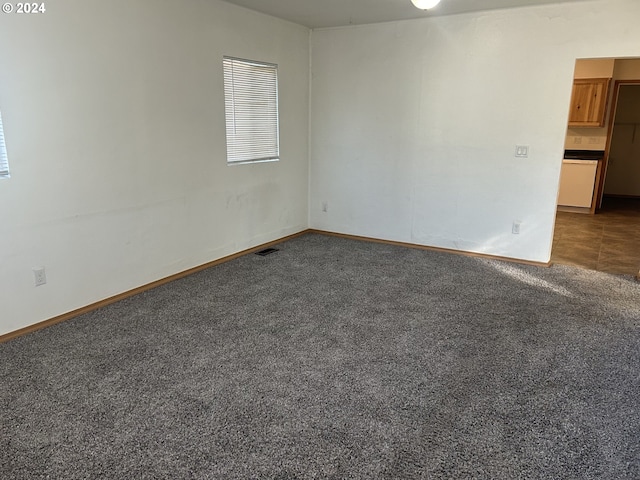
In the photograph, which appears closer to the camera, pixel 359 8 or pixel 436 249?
pixel 359 8

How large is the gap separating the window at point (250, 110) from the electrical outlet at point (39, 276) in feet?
6.88

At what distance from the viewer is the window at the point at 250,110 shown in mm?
4660

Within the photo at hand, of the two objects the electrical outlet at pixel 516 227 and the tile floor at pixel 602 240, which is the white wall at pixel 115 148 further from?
the tile floor at pixel 602 240

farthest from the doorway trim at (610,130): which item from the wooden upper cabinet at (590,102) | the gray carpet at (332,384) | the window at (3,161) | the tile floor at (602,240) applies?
the window at (3,161)

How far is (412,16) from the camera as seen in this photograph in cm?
481

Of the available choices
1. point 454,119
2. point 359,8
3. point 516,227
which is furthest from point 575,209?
point 359,8

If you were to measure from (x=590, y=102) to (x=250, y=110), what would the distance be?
5.69 m

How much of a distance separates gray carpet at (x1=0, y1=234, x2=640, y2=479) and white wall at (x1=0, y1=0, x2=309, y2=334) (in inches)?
14.8

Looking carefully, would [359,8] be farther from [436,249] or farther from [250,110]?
[436,249]

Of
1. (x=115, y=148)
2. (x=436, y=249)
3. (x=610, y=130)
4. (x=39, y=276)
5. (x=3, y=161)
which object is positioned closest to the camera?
(x=3, y=161)

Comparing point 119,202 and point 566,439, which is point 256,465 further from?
point 119,202

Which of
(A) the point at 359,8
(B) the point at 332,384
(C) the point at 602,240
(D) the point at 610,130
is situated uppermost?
(A) the point at 359,8

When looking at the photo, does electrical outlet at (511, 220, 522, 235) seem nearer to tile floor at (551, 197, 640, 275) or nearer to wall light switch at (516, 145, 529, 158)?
tile floor at (551, 197, 640, 275)

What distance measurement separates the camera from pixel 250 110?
4.93 meters
